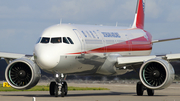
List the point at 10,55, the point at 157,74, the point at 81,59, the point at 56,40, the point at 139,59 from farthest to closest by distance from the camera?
the point at 10,55 < the point at 139,59 < the point at 81,59 < the point at 157,74 < the point at 56,40

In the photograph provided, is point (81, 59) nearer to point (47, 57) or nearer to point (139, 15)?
point (47, 57)

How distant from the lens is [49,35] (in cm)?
2312

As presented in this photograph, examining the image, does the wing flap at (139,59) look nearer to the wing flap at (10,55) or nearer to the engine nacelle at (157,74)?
the engine nacelle at (157,74)

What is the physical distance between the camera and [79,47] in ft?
77.7

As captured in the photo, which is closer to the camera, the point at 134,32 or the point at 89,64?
the point at 89,64

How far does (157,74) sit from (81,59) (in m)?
4.45

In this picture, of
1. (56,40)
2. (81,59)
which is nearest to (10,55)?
(56,40)

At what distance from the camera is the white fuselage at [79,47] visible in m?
22.1

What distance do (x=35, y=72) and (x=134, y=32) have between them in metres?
10.4

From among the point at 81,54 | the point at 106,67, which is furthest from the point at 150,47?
the point at 81,54

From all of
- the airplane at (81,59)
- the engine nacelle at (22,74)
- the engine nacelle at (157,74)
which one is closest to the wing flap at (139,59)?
the airplane at (81,59)

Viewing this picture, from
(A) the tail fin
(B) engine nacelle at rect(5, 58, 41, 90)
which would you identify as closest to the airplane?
(B) engine nacelle at rect(5, 58, 41, 90)

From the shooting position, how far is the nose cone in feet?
70.9

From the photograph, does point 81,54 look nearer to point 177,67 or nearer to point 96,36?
point 96,36
